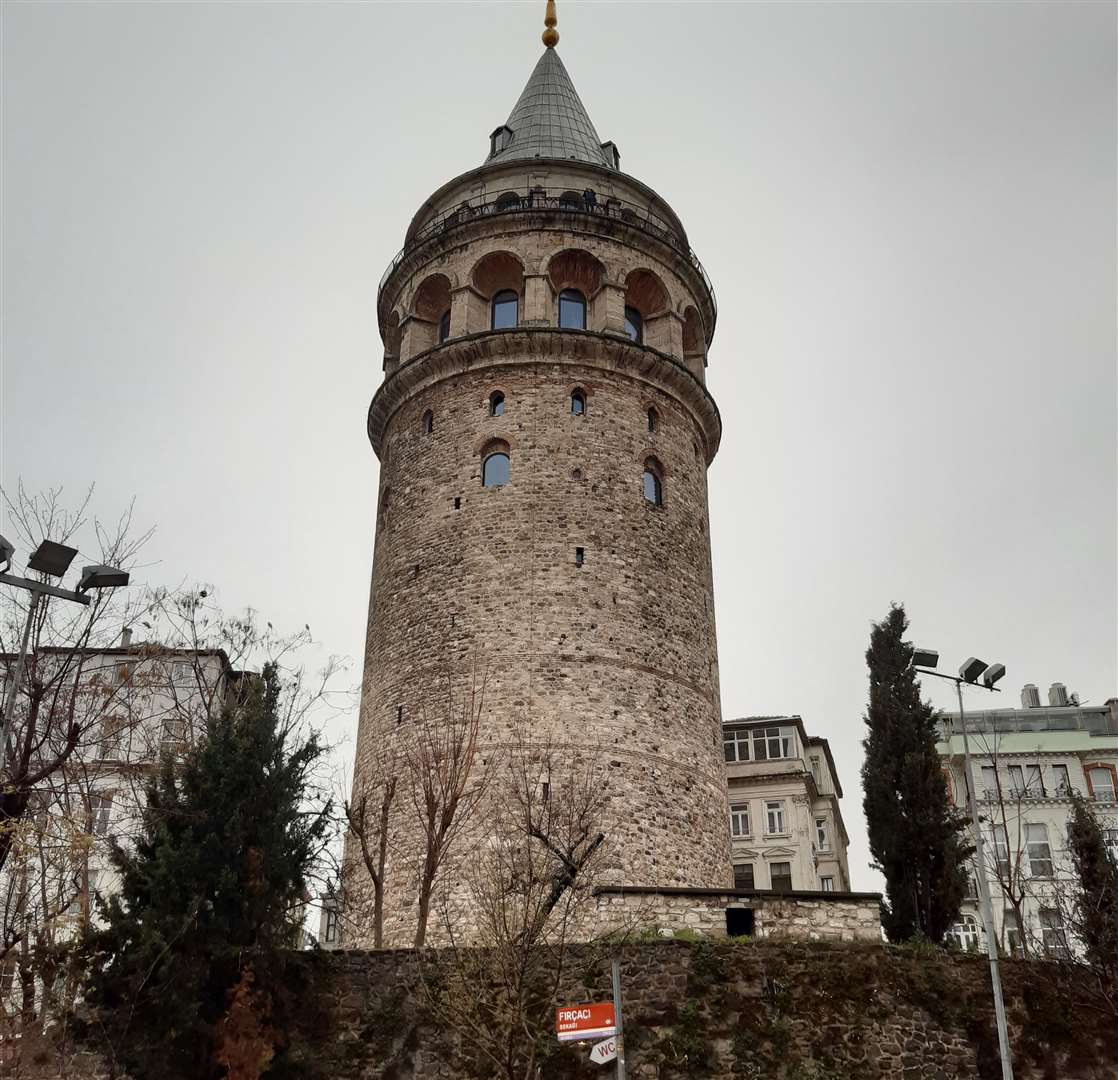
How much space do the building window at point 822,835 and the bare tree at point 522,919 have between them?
78.2 ft

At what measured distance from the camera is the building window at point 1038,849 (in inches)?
1628

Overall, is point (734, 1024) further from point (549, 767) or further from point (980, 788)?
point (980, 788)

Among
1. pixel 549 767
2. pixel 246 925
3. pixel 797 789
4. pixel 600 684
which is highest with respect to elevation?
pixel 797 789

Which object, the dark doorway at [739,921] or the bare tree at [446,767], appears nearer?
the dark doorway at [739,921]

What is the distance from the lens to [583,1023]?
13.8 m

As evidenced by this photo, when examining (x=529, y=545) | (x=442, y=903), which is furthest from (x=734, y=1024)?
→ (x=529, y=545)

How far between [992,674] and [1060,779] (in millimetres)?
29909

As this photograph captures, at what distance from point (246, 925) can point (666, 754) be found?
972 centimetres

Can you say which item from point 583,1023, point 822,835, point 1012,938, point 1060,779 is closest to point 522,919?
point 583,1023

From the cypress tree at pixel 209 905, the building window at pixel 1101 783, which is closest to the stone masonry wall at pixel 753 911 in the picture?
the cypress tree at pixel 209 905

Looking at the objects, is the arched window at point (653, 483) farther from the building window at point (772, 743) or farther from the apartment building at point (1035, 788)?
the apartment building at point (1035, 788)

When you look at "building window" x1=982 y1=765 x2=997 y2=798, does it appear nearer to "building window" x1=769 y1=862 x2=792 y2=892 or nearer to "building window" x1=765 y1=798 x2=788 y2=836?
"building window" x1=765 y1=798 x2=788 y2=836

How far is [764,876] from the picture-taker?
39.1 m

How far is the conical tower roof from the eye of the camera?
31984 millimetres
